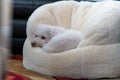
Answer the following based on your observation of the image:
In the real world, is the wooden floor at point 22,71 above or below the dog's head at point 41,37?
below

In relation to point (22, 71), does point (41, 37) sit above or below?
above

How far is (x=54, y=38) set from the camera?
6.30 feet

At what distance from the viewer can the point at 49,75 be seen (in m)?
1.91

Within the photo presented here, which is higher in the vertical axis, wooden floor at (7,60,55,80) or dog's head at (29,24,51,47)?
dog's head at (29,24,51,47)

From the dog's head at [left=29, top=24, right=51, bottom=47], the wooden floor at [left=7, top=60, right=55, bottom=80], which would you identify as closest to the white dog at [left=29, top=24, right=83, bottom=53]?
the dog's head at [left=29, top=24, right=51, bottom=47]

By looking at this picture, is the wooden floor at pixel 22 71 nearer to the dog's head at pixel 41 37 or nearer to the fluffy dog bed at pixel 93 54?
the fluffy dog bed at pixel 93 54

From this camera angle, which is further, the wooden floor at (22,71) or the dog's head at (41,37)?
the dog's head at (41,37)

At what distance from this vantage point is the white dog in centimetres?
188

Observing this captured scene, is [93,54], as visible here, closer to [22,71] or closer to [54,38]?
[54,38]

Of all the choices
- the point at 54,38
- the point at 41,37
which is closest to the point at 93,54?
the point at 54,38

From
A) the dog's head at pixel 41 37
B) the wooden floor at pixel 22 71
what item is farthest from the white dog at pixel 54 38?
the wooden floor at pixel 22 71

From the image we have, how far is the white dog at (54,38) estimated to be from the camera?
1.88m

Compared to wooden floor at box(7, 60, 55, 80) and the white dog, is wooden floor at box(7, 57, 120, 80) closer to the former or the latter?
wooden floor at box(7, 60, 55, 80)

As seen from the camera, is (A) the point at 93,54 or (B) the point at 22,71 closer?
(A) the point at 93,54
